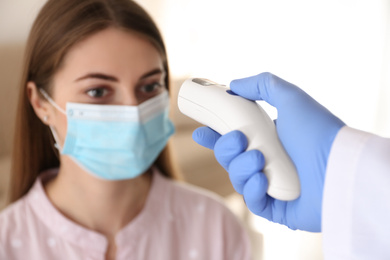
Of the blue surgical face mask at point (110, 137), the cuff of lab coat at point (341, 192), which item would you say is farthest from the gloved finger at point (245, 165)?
the blue surgical face mask at point (110, 137)

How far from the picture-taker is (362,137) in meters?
0.62

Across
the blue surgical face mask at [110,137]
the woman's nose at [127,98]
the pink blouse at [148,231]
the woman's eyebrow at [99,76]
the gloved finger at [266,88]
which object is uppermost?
the gloved finger at [266,88]

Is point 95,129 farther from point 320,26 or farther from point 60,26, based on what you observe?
point 320,26

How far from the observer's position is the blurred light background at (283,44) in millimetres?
1854

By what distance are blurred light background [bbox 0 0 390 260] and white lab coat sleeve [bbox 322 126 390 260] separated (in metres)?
1.24

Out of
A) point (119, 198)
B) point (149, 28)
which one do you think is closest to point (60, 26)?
point (149, 28)

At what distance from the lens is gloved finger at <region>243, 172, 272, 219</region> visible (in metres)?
0.65

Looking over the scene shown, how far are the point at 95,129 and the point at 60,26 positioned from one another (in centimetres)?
26

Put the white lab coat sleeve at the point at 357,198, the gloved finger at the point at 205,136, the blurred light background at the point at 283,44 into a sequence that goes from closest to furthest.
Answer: the white lab coat sleeve at the point at 357,198, the gloved finger at the point at 205,136, the blurred light background at the point at 283,44

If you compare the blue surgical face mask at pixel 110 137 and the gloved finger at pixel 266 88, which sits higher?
the gloved finger at pixel 266 88

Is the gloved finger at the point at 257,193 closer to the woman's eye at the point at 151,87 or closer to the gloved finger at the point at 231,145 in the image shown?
the gloved finger at the point at 231,145

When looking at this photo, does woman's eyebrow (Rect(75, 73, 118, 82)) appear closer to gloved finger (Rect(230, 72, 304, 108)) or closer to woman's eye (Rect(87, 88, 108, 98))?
woman's eye (Rect(87, 88, 108, 98))

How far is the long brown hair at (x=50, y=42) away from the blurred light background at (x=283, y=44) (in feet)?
2.10

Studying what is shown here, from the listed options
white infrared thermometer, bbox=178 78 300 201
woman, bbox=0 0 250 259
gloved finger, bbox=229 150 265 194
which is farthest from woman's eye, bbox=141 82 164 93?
gloved finger, bbox=229 150 265 194
